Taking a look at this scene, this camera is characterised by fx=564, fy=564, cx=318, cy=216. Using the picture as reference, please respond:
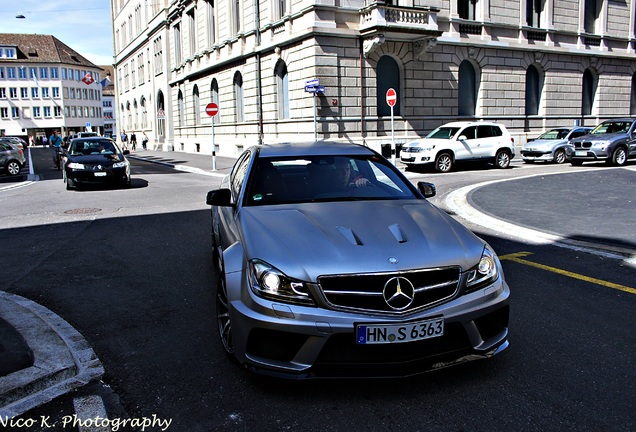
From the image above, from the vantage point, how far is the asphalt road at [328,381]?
325 centimetres

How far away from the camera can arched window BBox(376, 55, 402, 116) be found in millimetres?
27797

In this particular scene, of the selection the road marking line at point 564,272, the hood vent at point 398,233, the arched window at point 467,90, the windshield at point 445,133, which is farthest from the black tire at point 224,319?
the arched window at point 467,90

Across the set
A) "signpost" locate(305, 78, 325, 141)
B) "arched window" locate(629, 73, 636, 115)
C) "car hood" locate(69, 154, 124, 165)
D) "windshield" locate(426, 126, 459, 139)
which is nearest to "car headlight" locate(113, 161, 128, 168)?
"car hood" locate(69, 154, 124, 165)

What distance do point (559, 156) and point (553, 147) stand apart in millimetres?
583

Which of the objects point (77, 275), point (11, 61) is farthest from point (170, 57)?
point (11, 61)

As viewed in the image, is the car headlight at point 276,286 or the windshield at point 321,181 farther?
the windshield at point 321,181

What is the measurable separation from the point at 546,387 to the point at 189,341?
8.71 feet

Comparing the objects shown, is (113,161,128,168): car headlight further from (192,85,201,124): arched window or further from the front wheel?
(192,85,201,124): arched window

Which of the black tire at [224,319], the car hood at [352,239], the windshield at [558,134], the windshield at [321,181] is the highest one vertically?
the windshield at [558,134]

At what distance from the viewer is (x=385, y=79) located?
28.0 metres

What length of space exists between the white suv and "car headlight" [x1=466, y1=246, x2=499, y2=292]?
1757 centimetres

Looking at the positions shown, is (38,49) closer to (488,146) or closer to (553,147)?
(488,146)

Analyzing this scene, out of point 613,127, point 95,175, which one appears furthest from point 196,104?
point 613,127

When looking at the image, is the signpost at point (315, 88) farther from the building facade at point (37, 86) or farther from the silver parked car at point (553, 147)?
the building facade at point (37, 86)
